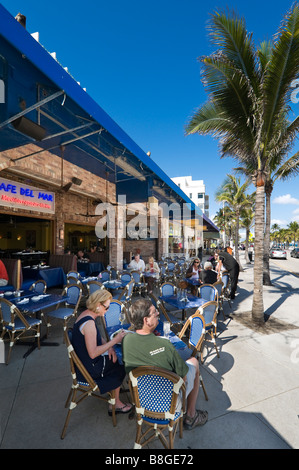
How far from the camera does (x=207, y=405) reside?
8.07ft

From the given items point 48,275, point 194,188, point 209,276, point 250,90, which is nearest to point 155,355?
point 209,276

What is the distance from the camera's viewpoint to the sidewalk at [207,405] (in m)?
2.00

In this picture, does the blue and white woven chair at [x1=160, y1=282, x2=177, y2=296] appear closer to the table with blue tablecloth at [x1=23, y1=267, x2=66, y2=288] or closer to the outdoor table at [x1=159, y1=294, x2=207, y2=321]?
the outdoor table at [x1=159, y1=294, x2=207, y2=321]

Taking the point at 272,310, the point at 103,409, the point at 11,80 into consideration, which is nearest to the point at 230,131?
the point at 11,80

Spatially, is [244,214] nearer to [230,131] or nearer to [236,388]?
[230,131]

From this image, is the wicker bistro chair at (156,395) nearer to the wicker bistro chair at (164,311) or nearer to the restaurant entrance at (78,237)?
the wicker bistro chair at (164,311)

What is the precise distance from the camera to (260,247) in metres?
5.02

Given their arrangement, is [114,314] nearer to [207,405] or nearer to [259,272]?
[207,405]

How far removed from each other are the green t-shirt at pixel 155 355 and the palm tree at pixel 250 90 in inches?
160

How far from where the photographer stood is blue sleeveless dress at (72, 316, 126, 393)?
2135mm

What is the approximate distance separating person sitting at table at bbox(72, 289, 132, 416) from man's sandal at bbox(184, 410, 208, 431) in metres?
0.66

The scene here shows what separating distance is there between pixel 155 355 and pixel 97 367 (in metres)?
0.85

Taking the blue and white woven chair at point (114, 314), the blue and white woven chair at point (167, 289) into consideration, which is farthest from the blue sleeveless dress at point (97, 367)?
the blue and white woven chair at point (167, 289)
